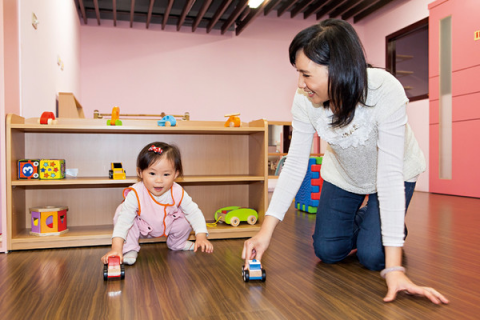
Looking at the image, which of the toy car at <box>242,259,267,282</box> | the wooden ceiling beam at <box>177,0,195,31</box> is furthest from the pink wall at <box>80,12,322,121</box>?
the toy car at <box>242,259,267,282</box>

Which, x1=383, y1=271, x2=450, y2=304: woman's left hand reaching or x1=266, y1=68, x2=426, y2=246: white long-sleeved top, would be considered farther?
x1=266, y1=68, x2=426, y2=246: white long-sleeved top

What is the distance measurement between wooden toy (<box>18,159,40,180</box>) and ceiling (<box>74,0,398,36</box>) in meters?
4.12

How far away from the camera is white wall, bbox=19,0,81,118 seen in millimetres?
2428

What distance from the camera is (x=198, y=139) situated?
2535 millimetres

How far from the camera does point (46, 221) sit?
2049 mm

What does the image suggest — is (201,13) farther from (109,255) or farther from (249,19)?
(109,255)

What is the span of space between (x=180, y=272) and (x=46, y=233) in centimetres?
92

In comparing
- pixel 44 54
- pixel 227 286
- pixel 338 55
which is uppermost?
pixel 44 54

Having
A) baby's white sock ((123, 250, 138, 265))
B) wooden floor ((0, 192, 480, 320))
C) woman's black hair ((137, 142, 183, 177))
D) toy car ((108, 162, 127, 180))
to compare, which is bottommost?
wooden floor ((0, 192, 480, 320))

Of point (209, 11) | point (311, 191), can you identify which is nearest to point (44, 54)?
point (311, 191)

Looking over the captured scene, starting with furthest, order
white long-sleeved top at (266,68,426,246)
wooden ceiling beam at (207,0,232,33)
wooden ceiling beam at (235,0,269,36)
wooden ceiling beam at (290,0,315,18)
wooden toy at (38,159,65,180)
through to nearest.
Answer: wooden ceiling beam at (290,0,315,18)
wooden ceiling beam at (235,0,269,36)
wooden ceiling beam at (207,0,232,33)
wooden toy at (38,159,65,180)
white long-sleeved top at (266,68,426,246)

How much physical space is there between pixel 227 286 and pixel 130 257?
56 centimetres

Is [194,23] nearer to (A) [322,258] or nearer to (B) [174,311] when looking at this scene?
(A) [322,258]

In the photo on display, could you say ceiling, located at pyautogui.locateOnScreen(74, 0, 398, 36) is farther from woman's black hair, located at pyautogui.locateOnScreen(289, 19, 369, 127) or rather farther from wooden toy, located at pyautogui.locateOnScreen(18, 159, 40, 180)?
woman's black hair, located at pyautogui.locateOnScreen(289, 19, 369, 127)
